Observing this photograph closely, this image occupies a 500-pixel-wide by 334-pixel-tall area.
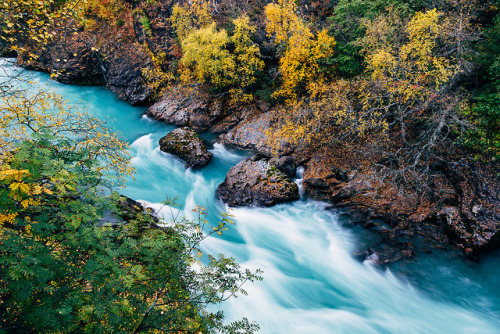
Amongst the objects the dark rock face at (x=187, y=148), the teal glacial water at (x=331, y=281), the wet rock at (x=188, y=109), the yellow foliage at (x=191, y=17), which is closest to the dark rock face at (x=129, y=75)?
the wet rock at (x=188, y=109)

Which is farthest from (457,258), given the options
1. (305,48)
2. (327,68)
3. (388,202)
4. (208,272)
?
(305,48)

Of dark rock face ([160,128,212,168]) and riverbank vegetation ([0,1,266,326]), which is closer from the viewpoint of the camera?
riverbank vegetation ([0,1,266,326])

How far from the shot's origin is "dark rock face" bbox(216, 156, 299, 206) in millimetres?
11406

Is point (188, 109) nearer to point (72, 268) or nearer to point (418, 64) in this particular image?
point (418, 64)

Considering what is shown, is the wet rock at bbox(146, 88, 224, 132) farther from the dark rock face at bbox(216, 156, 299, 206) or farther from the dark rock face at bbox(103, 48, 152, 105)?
the dark rock face at bbox(216, 156, 299, 206)

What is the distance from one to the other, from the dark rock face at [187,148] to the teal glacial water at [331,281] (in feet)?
7.20

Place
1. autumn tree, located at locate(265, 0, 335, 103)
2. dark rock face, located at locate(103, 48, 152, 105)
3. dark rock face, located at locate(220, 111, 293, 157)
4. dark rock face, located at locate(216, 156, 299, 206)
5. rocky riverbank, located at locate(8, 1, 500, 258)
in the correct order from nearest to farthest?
rocky riverbank, located at locate(8, 1, 500, 258) < dark rock face, located at locate(216, 156, 299, 206) < autumn tree, located at locate(265, 0, 335, 103) < dark rock face, located at locate(220, 111, 293, 157) < dark rock face, located at locate(103, 48, 152, 105)

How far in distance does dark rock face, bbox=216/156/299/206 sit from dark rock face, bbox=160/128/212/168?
2633mm

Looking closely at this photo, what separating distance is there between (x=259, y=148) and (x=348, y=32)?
755 cm

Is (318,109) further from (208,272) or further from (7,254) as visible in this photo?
(7,254)

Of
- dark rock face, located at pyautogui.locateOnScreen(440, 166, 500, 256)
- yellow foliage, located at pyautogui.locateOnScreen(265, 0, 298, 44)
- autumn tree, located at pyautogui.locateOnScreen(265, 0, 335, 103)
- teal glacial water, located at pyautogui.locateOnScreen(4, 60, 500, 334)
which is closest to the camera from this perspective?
teal glacial water, located at pyautogui.locateOnScreen(4, 60, 500, 334)

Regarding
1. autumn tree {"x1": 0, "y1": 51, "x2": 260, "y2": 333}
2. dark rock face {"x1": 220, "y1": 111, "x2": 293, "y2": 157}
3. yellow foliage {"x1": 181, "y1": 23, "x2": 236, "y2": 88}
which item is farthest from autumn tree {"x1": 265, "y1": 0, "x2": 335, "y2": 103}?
autumn tree {"x1": 0, "y1": 51, "x2": 260, "y2": 333}

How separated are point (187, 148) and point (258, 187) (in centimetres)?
512

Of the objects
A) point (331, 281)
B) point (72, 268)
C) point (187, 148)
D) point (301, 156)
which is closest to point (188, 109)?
point (187, 148)
